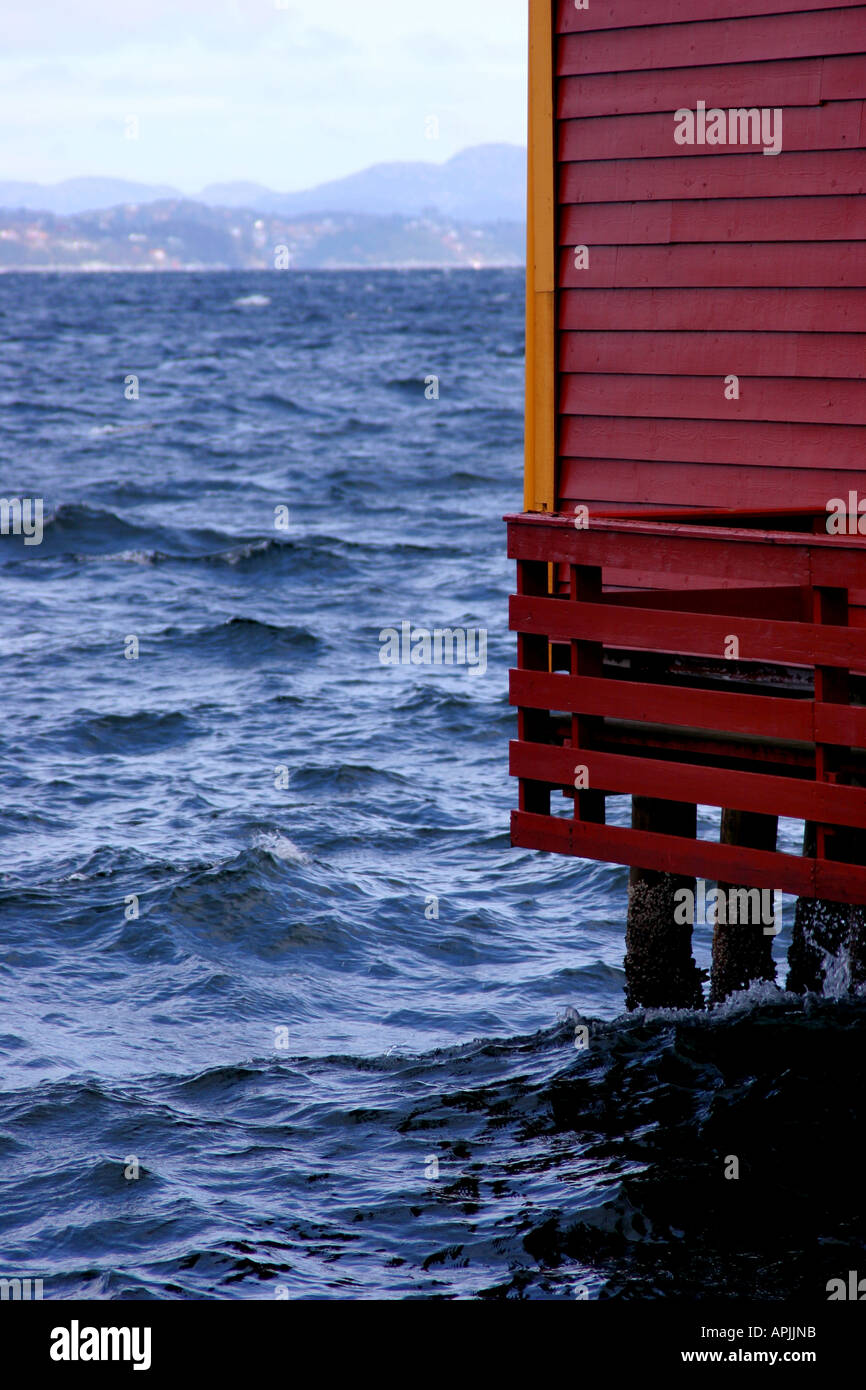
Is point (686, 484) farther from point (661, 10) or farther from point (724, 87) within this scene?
point (661, 10)

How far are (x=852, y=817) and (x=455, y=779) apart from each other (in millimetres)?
8163

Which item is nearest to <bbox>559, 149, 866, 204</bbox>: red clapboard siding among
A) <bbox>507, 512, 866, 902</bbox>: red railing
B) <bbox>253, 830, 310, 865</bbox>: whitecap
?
<bbox>507, 512, 866, 902</bbox>: red railing

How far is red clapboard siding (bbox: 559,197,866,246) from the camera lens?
24.2 feet

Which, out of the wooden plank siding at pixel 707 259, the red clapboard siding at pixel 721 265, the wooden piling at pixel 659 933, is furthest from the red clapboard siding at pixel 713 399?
the wooden piling at pixel 659 933

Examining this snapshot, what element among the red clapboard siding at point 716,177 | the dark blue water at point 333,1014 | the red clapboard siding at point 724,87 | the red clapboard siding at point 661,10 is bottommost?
the dark blue water at point 333,1014

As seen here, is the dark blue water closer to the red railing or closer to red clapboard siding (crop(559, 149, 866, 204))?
the red railing

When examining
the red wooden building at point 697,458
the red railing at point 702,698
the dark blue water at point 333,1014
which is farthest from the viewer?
the dark blue water at point 333,1014

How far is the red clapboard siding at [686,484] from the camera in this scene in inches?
301

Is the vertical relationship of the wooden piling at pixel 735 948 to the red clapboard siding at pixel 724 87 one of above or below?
below

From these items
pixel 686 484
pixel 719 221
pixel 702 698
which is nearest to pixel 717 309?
pixel 719 221

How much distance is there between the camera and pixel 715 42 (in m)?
7.59

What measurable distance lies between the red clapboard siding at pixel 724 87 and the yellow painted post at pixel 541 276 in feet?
0.43

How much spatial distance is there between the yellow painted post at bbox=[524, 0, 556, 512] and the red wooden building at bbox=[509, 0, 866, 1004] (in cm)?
1

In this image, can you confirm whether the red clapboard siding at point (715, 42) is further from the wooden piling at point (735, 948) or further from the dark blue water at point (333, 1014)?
the dark blue water at point (333, 1014)
